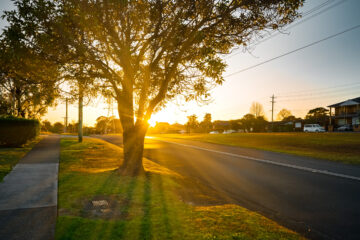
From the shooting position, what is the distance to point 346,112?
4988 centimetres

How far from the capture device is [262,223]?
403 centimetres

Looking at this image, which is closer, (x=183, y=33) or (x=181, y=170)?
(x=183, y=33)

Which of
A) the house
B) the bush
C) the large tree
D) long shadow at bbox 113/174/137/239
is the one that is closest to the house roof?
the house

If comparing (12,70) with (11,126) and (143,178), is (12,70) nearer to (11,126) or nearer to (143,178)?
(143,178)

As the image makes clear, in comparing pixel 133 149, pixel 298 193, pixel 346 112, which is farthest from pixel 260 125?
pixel 133 149

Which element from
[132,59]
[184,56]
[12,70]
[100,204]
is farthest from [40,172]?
[184,56]

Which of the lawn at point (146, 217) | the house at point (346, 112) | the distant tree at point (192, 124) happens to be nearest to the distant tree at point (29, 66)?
the lawn at point (146, 217)

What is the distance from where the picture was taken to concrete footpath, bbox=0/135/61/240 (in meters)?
3.54

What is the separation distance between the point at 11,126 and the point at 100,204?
14.5 meters

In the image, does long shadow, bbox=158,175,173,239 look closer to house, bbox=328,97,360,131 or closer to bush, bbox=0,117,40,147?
bush, bbox=0,117,40,147

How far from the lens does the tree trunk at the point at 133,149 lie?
734 cm

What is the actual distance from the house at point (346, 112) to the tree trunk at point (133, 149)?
186 ft

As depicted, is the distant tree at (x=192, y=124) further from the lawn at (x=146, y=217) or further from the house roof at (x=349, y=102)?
the lawn at (x=146, y=217)

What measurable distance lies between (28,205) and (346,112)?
208 feet
